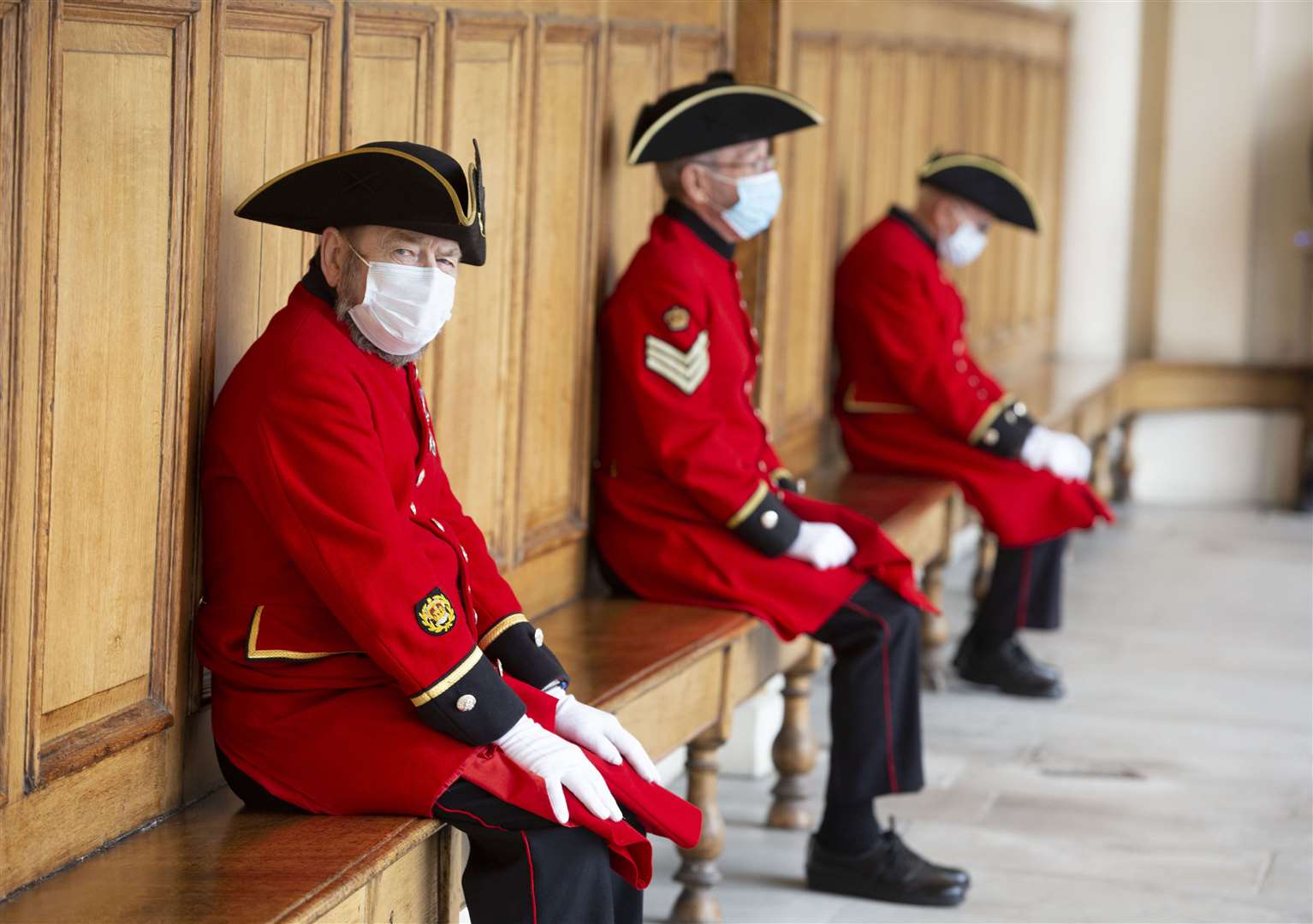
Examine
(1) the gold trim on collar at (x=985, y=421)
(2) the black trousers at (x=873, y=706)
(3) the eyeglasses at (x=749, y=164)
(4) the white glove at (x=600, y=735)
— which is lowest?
(2) the black trousers at (x=873, y=706)

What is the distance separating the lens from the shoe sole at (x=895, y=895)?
4.00 metres

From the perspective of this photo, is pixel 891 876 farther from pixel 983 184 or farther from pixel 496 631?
pixel 983 184

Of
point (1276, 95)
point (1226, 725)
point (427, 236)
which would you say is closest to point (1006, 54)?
point (1276, 95)

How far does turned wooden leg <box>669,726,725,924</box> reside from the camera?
3877 mm

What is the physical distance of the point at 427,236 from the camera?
8.81ft

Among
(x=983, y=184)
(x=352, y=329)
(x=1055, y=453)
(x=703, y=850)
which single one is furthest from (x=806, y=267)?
(x=352, y=329)

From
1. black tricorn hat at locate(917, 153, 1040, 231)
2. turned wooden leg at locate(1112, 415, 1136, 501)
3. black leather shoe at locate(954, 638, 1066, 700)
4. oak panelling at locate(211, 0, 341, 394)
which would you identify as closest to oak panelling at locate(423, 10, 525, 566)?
oak panelling at locate(211, 0, 341, 394)

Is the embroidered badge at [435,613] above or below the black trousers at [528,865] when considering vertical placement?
above

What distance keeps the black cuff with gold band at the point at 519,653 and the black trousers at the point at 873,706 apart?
1212 millimetres

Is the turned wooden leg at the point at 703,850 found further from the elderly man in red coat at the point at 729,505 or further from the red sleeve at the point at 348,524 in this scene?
the red sleeve at the point at 348,524

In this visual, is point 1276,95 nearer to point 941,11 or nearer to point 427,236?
point 941,11

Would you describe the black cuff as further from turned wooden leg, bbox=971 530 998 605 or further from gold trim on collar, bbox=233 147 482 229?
gold trim on collar, bbox=233 147 482 229

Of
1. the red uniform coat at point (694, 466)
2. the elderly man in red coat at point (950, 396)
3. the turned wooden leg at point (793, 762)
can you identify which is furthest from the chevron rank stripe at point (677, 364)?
the elderly man in red coat at point (950, 396)

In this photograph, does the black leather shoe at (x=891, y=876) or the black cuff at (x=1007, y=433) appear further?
the black cuff at (x=1007, y=433)
